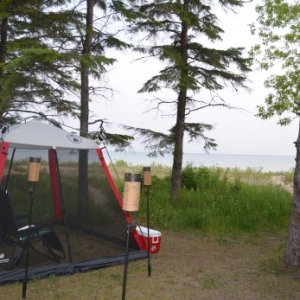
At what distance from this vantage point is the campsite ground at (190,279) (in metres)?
4.98

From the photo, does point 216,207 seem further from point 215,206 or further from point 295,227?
point 295,227

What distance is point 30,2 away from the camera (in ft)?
28.0

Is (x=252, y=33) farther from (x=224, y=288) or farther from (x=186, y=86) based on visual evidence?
(x=224, y=288)

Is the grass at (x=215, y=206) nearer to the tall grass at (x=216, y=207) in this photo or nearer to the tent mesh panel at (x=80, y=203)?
the tall grass at (x=216, y=207)

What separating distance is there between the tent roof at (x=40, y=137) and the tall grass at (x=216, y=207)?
3.71 meters

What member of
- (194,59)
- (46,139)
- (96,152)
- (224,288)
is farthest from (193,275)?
(194,59)

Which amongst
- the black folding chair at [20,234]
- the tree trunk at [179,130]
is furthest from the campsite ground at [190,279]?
the tree trunk at [179,130]

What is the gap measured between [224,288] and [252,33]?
4.92 metres

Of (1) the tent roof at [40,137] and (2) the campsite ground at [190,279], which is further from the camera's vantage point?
(1) the tent roof at [40,137]

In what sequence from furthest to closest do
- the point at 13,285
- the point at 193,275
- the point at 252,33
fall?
the point at 252,33
the point at 193,275
the point at 13,285

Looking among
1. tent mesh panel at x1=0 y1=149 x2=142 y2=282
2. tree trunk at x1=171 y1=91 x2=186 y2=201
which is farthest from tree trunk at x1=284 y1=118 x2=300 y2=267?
tree trunk at x1=171 y1=91 x2=186 y2=201

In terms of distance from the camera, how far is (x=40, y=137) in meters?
5.92

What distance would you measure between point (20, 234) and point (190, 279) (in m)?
2.31

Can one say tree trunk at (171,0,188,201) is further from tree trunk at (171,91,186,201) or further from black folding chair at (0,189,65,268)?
black folding chair at (0,189,65,268)
